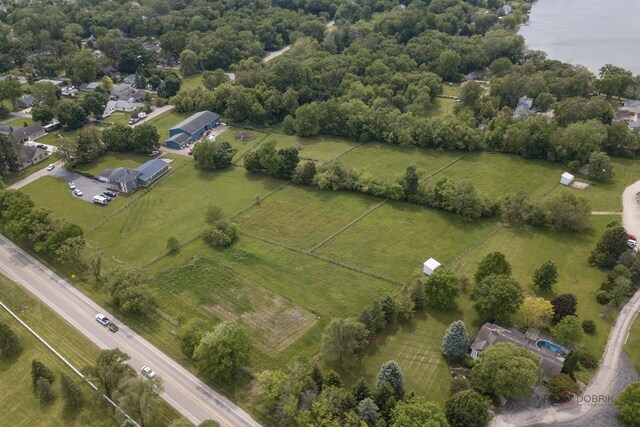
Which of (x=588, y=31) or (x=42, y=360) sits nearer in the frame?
(x=42, y=360)

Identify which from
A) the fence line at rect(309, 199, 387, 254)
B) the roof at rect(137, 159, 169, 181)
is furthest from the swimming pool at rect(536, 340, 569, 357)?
the roof at rect(137, 159, 169, 181)

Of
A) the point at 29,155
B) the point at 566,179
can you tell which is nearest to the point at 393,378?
the point at 566,179

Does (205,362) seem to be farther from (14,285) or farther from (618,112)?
(618,112)

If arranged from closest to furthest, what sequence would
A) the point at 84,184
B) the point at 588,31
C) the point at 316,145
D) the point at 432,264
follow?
the point at 432,264 → the point at 84,184 → the point at 316,145 → the point at 588,31

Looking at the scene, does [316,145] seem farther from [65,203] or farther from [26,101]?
[26,101]

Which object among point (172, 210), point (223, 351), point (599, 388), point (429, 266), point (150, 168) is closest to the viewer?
point (599, 388)

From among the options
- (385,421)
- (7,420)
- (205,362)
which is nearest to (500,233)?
(385,421)
